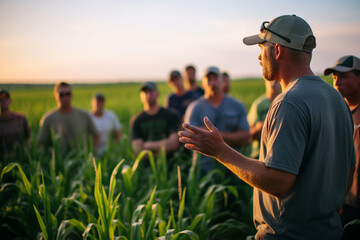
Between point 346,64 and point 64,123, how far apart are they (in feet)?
13.8

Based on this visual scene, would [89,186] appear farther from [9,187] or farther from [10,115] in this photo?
[10,115]

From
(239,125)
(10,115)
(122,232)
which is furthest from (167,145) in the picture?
(10,115)

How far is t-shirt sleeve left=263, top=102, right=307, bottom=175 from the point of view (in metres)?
1.13

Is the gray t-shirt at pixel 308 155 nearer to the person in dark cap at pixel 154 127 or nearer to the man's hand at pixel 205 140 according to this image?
the man's hand at pixel 205 140

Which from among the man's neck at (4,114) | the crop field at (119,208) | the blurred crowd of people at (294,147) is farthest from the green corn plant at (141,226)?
the man's neck at (4,114)

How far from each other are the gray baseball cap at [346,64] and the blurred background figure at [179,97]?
122 inches

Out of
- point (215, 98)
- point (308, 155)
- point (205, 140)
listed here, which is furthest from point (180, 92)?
point (308, 155)

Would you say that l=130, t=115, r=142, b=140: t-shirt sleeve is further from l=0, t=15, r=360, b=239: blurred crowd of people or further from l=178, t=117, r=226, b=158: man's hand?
l=178, t=117, r=226, b=158: man's hand

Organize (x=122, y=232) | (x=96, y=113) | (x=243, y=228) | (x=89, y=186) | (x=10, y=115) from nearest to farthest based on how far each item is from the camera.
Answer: (x=122, y=232), (x=243, y=228), (x=89, y=186), (x=10, y=115), (x=96, y=113)

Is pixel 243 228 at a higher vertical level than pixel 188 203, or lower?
lower

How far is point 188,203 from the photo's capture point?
2.78 meters

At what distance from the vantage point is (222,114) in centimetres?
350

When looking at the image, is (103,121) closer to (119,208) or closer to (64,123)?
(64,123)

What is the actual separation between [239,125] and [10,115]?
3614 mm
